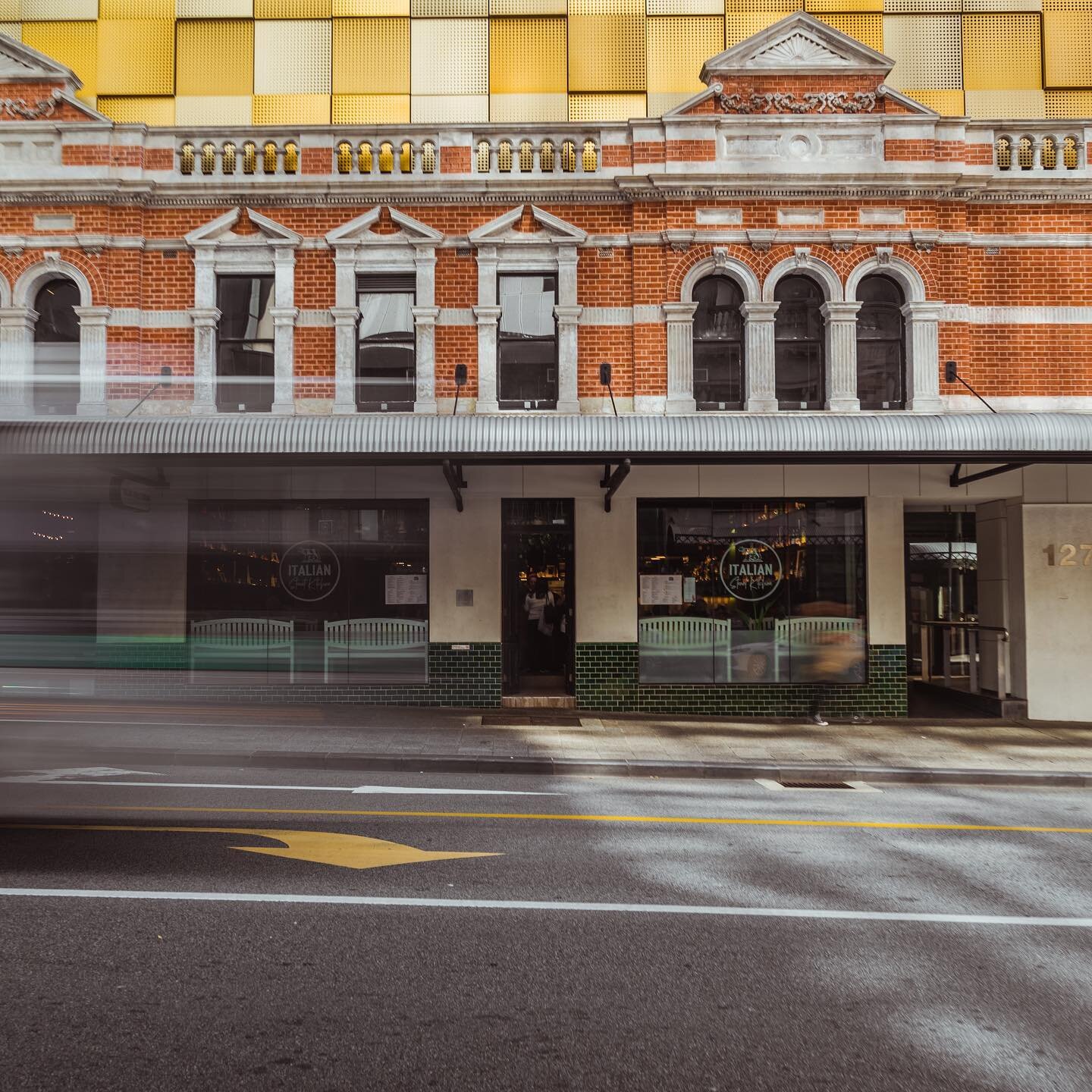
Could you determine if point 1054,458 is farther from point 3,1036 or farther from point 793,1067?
point 3,1036

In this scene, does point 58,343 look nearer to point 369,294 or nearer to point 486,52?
point 369,294

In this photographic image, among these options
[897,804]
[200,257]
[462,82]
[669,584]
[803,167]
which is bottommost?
[897,804]

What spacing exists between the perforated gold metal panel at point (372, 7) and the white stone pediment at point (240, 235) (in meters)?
5.15

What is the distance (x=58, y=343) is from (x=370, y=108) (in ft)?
22.6

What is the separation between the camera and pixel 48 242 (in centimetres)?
1343

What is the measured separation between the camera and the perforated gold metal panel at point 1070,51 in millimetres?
15258

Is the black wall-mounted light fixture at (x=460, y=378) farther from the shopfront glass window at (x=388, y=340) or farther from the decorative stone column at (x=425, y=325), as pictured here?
the shopfront glass window at (x=388, y=340)

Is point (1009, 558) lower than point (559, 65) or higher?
lower

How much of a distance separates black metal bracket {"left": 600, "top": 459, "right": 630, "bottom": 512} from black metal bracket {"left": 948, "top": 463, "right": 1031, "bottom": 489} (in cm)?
499

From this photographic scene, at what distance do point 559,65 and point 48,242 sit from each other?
9159 mm

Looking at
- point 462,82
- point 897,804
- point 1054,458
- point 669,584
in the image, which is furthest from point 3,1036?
point 462,82

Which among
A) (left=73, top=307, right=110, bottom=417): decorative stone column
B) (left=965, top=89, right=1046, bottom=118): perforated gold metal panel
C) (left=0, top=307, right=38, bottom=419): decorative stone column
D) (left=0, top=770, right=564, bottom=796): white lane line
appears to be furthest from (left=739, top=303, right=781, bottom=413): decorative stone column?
(left=0, top=307, right=38, bottom=419): decorative stone column

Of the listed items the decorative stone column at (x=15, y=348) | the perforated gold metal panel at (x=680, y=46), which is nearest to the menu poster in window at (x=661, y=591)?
the perforated gold metal panel at (x=680, y=46)

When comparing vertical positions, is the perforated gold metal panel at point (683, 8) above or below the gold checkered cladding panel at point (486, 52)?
above
